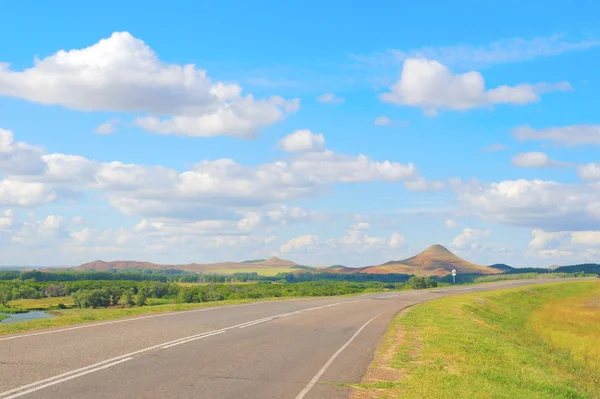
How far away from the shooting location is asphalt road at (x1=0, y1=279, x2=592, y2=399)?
11016 mm

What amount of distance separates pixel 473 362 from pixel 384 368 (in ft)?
12.0

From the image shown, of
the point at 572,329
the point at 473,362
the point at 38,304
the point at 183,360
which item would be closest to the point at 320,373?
the point at 183,360

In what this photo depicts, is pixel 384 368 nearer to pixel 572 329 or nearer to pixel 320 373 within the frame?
pixel 320 373

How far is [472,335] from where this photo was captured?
81.9ft

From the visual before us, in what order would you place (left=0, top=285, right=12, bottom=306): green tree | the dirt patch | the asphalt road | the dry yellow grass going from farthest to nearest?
(left=0, top=285, right=12, bottom=306): green tree, the dry yellow grass, the dirt patch, the asphalt road

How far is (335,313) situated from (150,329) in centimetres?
1504

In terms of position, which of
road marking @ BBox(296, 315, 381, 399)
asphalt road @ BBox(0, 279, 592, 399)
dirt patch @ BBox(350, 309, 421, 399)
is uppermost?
asphalt road @ BBox(0, 279, 592, 399)

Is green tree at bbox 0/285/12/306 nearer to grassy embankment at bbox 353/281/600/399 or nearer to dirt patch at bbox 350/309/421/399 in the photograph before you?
grassy embankment at bbox 353/281/600/399

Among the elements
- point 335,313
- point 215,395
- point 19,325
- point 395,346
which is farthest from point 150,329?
point 335,313

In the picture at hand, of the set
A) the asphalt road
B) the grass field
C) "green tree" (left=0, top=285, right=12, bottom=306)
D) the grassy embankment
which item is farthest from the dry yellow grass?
"green tree" (left=0, top=285, right=12, bottom=306)

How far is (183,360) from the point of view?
14305mm

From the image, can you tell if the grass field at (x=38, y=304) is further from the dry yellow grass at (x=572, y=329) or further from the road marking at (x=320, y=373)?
the road marking at (x=320, y=373)

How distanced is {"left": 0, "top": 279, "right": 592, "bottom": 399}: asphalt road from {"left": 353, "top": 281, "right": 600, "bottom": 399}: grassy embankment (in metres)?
1.03

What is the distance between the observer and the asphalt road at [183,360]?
36.1 feet
